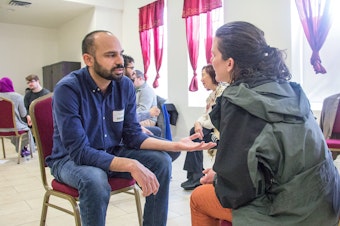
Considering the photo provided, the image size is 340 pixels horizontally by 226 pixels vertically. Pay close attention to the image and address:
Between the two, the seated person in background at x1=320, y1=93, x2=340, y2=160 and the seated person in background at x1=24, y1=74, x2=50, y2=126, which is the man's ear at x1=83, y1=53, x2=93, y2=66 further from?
the seated person in background at x1=24, y1=74, x2=50, y2=126

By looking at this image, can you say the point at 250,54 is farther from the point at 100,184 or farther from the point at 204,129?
the point at 204,129

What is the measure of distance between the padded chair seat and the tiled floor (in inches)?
28.1

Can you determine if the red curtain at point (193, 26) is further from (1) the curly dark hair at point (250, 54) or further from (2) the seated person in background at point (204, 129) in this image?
(1) the curly dark hair at point (250, 54)

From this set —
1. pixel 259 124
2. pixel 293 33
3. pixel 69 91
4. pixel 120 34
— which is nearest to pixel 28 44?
pixel 120 34

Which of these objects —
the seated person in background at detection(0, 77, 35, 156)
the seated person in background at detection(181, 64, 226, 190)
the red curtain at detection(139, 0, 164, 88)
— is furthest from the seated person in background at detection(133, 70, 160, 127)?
the red curtain at detection(139, 0, 164, 88)

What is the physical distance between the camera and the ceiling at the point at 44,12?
682 centimetres

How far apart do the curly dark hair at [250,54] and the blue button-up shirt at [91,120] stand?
673 millimetres

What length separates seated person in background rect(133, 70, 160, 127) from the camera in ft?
9.21

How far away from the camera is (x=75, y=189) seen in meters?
1.42

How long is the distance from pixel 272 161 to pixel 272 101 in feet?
0.54

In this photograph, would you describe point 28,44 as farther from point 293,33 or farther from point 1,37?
point 293,33


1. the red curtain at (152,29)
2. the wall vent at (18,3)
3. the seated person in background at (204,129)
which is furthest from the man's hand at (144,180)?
the wall vent at (18,3)

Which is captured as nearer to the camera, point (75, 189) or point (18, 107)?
point (75, 189)

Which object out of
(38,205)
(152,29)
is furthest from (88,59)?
(152,29)
